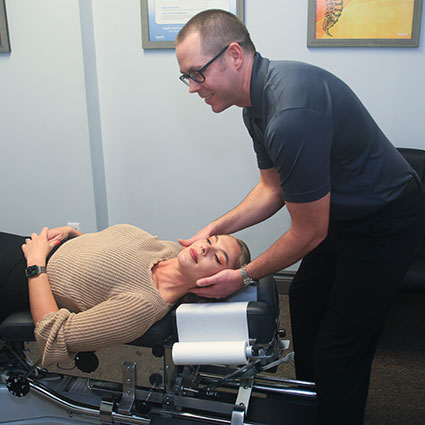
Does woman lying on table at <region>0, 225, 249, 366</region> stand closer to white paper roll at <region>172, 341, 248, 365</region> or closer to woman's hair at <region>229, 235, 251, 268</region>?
woman's hair at <region>229, 235, 251, 268</region>

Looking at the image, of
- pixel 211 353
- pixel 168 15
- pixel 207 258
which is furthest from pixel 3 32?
pixel 211 353

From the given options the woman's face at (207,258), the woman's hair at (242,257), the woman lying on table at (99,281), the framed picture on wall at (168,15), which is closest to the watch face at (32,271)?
the woman lying on table at (99,281)

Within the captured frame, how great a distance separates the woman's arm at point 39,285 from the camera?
1268mm

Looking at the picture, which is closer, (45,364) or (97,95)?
(45,364)

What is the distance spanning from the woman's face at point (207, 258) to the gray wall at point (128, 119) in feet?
3.83

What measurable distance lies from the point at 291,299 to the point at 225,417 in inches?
17.5

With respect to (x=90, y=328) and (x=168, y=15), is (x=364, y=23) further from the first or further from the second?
(x=90, y=328)

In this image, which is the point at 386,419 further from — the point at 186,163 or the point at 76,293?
the point at 186,163

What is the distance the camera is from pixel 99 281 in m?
1.33

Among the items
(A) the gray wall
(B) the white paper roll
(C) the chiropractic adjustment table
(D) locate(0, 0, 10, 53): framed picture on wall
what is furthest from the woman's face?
(D) locate(0, 0, 10, 53): framed picture on wall

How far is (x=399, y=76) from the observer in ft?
7.41

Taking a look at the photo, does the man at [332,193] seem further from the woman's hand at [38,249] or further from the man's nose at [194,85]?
the woman's hand at [38,249]

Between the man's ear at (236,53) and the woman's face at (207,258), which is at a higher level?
the man's ear at (236,53)

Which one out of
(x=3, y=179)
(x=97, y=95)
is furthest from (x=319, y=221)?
(x=3, y=179)
